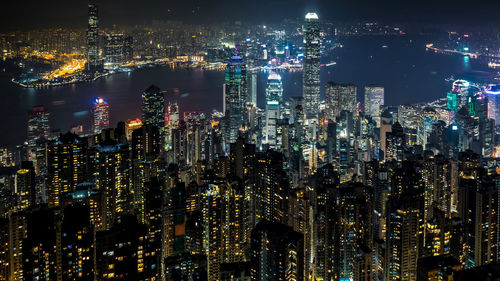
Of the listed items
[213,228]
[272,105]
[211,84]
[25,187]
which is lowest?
[213,228]

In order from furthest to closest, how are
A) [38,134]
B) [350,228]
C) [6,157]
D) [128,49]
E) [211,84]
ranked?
[211,84], [128,49], [38,134], [6,157], [350,228]

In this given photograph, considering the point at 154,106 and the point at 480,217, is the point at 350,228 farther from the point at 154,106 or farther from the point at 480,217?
the point at 154,106

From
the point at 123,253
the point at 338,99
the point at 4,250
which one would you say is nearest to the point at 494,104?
the point at 338,99

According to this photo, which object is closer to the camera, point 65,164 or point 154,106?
point 65,164

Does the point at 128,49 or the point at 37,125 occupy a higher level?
the point at 128,49

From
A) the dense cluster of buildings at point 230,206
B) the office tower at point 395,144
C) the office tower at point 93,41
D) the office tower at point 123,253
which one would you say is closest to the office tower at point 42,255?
the dense cluster of buildings at point 230,206

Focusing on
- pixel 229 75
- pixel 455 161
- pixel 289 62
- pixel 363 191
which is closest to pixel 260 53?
pixel 229 75

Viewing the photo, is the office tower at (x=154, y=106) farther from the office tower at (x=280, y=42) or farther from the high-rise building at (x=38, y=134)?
the office tower at (x=280, y=42)
